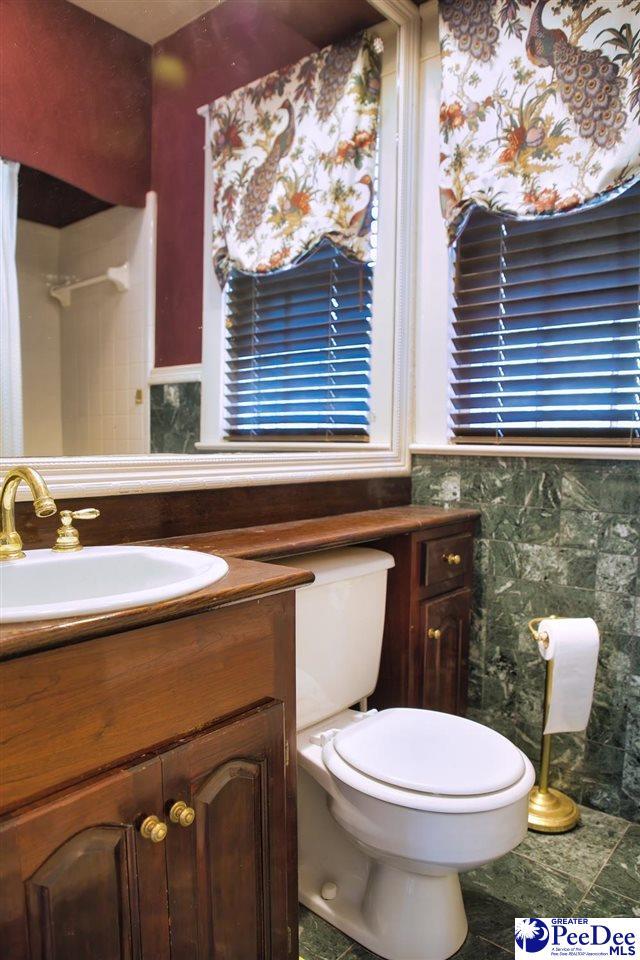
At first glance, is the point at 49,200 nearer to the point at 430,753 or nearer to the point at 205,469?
the point at 205,469

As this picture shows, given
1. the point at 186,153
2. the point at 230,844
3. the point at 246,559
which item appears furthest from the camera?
the point at 186,153

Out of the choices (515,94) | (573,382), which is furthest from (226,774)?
(515,94)

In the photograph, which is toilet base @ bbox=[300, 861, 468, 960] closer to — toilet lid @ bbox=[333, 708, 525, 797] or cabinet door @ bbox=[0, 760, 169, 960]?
toilet lid @ bbox=[333, 708, 525, 797]

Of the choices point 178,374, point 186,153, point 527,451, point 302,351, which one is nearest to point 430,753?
point 527,451

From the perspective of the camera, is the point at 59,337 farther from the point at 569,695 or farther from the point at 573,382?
the point at 569,695

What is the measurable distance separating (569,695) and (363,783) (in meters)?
0.74

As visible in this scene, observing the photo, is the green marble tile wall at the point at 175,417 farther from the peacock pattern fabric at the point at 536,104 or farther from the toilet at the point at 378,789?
the peacock pattern fabric at the point at 536,104

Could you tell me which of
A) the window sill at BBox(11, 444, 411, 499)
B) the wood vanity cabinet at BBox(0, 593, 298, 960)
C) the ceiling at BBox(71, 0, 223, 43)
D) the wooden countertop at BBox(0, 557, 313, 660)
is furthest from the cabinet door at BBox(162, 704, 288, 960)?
the ceiling at BBox(71, 0, 223, 43)

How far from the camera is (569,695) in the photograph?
1.67 meters

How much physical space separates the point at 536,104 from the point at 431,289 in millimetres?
576

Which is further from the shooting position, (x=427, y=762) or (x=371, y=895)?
(x=371, y=895)

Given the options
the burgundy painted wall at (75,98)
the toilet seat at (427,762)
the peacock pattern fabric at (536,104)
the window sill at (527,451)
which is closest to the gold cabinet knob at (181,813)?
the toilet seat at (427,762)

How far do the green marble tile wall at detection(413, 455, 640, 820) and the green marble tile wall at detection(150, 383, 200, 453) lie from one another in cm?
85

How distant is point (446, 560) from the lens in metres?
1.84
